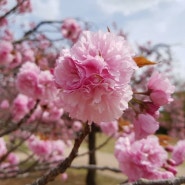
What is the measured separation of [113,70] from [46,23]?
3.01 metres

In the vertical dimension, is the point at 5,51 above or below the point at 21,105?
above

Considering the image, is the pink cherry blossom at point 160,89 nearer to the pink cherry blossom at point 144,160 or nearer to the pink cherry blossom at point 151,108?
the pink cherry blossom at point 151,108

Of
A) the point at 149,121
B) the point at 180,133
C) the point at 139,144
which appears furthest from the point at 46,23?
the point at 180,133

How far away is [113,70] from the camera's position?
894 mm

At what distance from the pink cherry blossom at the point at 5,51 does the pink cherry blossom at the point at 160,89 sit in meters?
2.92

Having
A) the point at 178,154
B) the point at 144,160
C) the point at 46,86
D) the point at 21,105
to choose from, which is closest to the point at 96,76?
the point at 144,160

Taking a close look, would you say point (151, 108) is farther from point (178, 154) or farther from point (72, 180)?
point (72, 180)

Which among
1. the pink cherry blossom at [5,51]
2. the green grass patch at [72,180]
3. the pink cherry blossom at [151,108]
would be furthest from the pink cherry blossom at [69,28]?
the pink cherry blossom at [151,108]

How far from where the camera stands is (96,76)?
890 millimetres

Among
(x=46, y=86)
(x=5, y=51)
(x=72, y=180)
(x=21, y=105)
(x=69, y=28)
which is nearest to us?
(x=46, y=86)

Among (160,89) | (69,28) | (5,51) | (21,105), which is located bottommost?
(160,89)

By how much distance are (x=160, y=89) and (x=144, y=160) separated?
0.65m

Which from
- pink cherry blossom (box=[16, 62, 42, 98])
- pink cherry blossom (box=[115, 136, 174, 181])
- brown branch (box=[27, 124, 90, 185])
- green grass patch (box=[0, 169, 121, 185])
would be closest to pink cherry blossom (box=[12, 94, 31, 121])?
pink cherry blossom (box=[16, 62, 42, 98])

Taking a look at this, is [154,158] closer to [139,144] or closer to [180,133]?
[139,144]
